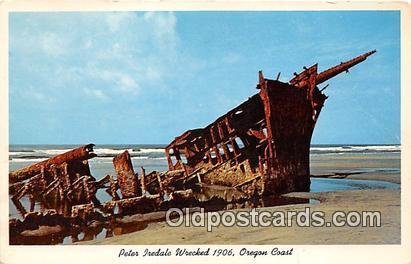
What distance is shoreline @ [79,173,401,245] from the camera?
4.31 feet

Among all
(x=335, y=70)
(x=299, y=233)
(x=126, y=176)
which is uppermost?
(x=335, y=70)

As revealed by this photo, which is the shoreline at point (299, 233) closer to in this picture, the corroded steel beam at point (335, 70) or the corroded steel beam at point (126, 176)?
the corroded steel beam at point (126, 176)

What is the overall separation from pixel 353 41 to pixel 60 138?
0.60m

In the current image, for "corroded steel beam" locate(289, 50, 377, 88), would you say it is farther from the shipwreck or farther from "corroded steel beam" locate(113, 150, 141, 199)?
"corroded steel beam" locate(113, 150, 141, 199)

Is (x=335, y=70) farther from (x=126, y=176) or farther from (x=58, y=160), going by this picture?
(x=58, y=160)

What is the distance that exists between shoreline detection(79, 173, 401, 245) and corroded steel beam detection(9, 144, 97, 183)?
0.16m

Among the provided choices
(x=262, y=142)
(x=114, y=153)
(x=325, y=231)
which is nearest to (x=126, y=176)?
(x=114, y=153)

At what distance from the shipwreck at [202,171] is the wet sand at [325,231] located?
4 centimetres

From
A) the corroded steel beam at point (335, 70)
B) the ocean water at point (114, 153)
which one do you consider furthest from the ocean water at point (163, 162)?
the corroded steel beam at point (335, 70)

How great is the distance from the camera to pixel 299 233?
4.31 ft

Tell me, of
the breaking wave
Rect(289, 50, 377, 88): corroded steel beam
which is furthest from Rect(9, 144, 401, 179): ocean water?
Rect(289, 50, 377, 88): corroded steel beam

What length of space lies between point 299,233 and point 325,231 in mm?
50
